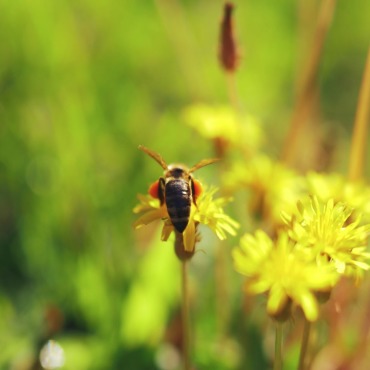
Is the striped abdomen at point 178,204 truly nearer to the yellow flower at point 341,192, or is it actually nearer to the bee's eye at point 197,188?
the bee's eye at point 197,188

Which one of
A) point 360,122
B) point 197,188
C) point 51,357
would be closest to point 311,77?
point 360,122

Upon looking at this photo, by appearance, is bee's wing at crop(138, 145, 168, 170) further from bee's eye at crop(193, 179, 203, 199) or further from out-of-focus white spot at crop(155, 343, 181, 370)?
out-of-focus white spot at crop(155, 343, 181, 370)

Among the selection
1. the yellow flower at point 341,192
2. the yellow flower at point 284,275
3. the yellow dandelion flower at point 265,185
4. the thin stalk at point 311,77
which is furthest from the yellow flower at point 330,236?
the thin stalk at point 311,77

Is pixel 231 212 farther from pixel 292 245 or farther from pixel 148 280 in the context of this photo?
pixel 292 245

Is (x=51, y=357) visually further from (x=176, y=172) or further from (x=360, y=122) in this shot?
(x=360, y=122)

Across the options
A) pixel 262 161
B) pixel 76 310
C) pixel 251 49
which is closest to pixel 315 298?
pixel 262 161

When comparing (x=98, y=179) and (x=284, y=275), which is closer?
(x=284, y=275)

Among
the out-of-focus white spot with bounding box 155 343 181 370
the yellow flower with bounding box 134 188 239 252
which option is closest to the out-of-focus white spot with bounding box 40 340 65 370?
the out-of-focus white spot with bounding box 155 343 181 370
